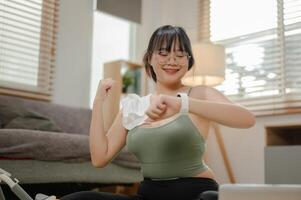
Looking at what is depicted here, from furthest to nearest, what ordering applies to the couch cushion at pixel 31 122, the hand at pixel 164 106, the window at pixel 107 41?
the window at pixel 107 41
the couch cushion at pixel 31 122
the hand at pixel 164 106

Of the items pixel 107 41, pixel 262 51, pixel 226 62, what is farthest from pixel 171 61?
pixel 107 41

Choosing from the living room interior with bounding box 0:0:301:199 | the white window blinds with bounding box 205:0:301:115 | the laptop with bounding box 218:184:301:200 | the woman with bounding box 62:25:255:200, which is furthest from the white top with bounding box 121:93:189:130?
the white window blinds with bounding box 205:0:301:115

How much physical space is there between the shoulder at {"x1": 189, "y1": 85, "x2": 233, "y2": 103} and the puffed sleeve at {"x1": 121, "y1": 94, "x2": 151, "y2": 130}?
14 cm

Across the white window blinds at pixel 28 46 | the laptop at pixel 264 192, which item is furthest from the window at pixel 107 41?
the laptop at pixel 264 192

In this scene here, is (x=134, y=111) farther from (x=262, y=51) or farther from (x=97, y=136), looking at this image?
(x=262, y=51)

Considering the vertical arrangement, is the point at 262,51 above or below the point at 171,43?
above

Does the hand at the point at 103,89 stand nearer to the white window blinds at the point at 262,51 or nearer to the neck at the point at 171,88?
the neck at the point at 171,88

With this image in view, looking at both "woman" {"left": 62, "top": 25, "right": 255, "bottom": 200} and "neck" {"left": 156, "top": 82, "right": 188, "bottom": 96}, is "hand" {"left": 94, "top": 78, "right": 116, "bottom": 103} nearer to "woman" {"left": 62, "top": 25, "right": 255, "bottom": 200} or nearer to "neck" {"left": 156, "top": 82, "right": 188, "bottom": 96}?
"woman" {"left": 62, "top": 25, "right": 255, "bottom": 200}

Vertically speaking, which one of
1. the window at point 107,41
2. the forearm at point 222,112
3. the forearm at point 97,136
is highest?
the window at point 107,41

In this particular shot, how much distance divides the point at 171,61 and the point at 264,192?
0.62 meters

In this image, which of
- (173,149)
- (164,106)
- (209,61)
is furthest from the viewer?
(209,61)

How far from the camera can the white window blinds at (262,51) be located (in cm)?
289

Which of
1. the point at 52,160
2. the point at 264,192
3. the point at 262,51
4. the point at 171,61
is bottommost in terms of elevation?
the point at 52,160

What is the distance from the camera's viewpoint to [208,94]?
3.73 ft
